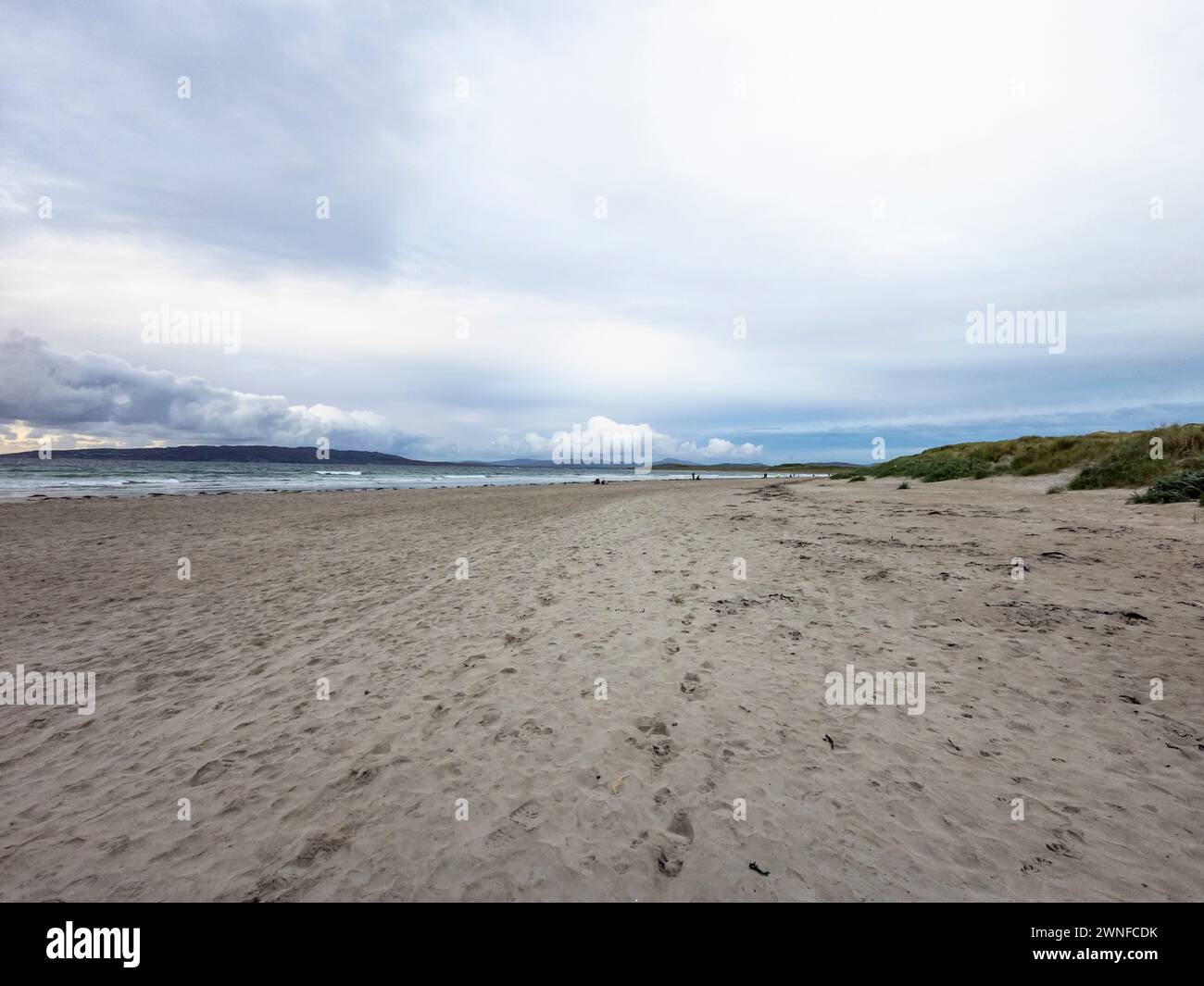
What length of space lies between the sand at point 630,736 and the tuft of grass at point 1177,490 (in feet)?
16.0

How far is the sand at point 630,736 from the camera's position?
3.57 meters

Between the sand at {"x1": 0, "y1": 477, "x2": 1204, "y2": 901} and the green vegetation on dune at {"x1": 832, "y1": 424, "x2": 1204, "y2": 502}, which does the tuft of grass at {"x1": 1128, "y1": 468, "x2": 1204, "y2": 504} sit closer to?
the green vegetation on dune at {"x1": 832, "y1": 424, "x2": 1204, "y2": 502}

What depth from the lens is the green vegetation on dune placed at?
1864 centimetres

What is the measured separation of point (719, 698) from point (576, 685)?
187 cm

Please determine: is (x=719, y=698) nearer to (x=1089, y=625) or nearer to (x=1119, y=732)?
(x=1119, y=732)

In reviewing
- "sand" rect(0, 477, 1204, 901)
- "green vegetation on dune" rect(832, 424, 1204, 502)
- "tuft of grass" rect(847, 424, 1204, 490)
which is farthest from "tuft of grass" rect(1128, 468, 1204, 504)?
"sand" rect(0, 477, 1204, 901)

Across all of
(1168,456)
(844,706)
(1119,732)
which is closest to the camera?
(1119,732)

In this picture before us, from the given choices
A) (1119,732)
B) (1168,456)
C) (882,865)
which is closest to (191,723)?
(882,865)

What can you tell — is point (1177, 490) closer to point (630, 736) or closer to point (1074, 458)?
point (1074, 458)

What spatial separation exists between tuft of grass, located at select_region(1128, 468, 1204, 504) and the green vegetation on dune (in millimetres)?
33

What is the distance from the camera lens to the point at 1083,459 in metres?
24.7

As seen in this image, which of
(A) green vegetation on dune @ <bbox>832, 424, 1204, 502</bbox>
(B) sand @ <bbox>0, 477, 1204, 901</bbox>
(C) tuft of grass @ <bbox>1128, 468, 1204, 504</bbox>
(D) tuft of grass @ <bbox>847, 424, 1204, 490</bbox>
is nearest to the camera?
(B) sand @ <bbox>0, 477, 1204, 901</bbox>

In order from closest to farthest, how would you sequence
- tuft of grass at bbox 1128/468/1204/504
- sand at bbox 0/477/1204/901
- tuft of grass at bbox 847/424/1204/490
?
sand at bbox 0/477/1204/901 → tuft of grass at bbox 1128/468/1204/504 → tuft of grass at bbox 847/424/1204/490

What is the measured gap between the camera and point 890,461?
4394cm
